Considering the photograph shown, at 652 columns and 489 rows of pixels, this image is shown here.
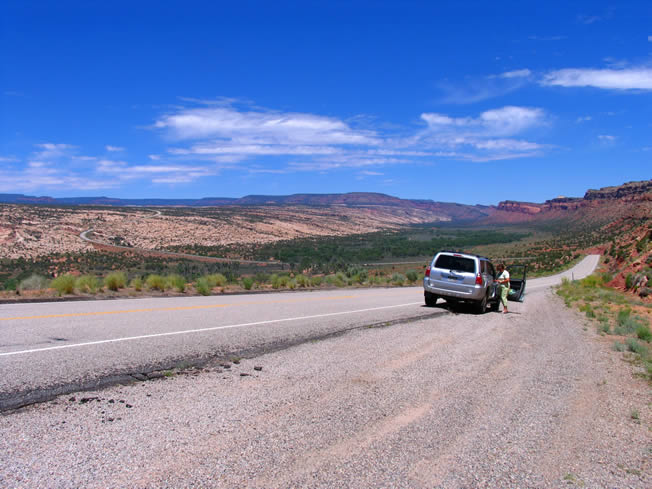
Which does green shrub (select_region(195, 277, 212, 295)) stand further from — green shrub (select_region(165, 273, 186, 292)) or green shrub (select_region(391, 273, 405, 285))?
green shrub (select_region(391, 273, 405, 285))

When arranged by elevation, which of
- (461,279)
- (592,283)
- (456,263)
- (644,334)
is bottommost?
(592,283)

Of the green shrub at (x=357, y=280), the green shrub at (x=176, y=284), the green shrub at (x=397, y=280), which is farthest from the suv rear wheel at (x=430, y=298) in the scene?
the green shrub at (x=397, y=280)

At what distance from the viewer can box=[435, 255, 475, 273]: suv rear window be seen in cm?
1533

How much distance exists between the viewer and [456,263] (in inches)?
611

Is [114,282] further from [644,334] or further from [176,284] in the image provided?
[644,334]

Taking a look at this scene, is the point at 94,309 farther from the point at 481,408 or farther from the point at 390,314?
the point at 481,408

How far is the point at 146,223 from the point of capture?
310 feet

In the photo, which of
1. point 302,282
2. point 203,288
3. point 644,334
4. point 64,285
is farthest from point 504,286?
point 64,285

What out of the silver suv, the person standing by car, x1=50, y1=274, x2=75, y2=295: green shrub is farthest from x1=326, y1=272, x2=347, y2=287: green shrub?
x1=50, y1=274, x2=75, y2=295: green shrub

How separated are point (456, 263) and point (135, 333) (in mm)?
9875

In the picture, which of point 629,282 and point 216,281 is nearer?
point 216,281

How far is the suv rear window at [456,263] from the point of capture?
15328 millimetres

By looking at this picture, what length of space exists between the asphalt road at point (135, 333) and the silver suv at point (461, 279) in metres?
0.71

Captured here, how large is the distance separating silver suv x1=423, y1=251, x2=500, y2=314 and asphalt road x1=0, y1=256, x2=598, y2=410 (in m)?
0.71
